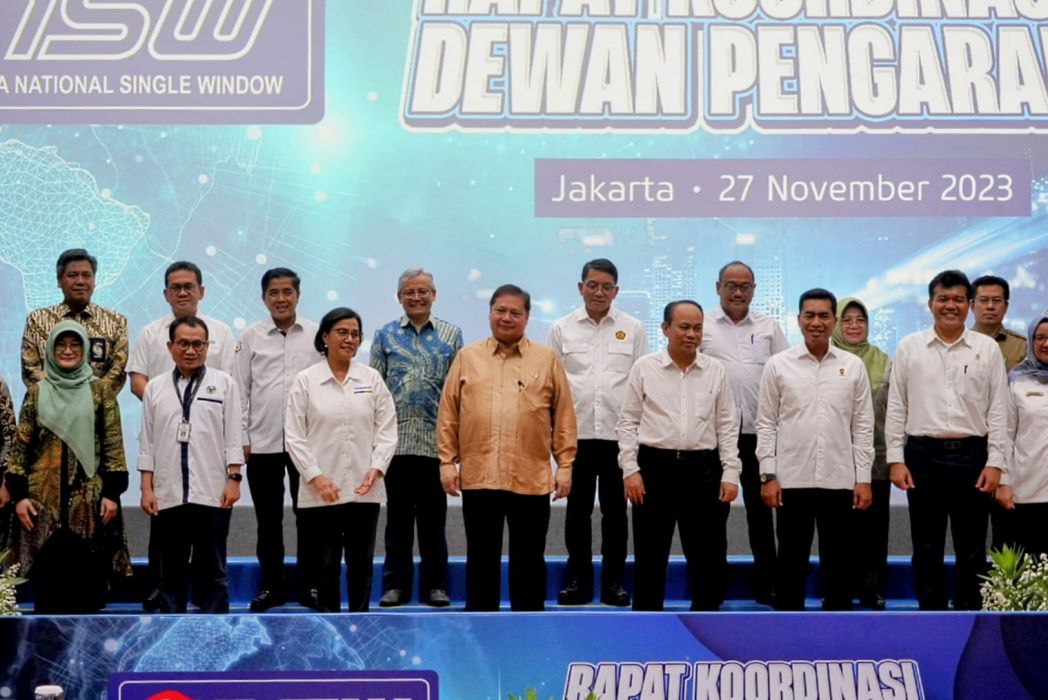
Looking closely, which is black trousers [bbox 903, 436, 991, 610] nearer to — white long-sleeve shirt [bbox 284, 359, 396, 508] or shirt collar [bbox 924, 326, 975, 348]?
shirt collar [bbox 924, 326, 975, 348]

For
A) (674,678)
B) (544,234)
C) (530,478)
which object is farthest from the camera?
(544,234)

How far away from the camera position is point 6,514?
16.7ft

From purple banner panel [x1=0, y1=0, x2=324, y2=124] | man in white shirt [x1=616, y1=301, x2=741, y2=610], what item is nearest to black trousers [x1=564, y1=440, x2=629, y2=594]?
man in white shirt [x1=616, y1=301, x2=741, y2=610]

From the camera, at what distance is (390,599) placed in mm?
5250

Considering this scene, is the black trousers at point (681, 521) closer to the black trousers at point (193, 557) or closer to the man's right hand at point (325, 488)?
the man's right hand at point (325, 488)

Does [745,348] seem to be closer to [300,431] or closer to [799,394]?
[799,394]

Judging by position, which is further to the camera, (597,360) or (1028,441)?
(597,360)

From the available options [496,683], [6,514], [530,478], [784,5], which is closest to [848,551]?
[530,478]

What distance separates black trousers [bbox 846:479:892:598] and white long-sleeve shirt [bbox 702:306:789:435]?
0.53 meters

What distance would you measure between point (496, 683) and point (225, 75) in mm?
3591

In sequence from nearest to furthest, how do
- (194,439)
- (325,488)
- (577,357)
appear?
(325,488) < (194,439) < (577,357)

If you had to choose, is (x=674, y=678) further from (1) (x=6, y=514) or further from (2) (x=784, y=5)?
(2) (x=784, y=5)

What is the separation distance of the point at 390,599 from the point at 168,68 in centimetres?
275

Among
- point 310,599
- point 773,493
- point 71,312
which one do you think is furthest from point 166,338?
point 773,493
